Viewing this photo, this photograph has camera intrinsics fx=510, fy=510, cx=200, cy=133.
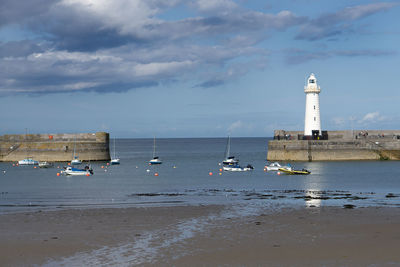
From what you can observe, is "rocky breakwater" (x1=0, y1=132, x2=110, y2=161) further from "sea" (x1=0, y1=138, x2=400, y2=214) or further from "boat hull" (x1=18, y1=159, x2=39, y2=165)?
"sea" (x1=0, y1=138, x2=400, y2=214)

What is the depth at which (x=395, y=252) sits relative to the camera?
1909cm

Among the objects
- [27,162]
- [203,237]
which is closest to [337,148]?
[27,162]

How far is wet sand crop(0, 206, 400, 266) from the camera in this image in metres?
18.4

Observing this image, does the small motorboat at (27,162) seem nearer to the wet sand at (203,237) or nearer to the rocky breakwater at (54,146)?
the rocky breakwater at (54,146)

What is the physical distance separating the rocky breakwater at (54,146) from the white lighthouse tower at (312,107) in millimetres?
35012

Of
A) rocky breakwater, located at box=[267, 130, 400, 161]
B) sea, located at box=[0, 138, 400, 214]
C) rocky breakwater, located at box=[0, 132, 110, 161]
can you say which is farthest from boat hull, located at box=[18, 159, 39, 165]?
rocky breakwater, located at box=[267, 130, 400, 161]

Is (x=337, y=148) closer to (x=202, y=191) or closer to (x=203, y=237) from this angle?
(x=202, y=191)

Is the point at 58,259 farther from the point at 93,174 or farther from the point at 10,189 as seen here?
the point at 93,174

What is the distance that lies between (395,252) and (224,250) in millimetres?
6408

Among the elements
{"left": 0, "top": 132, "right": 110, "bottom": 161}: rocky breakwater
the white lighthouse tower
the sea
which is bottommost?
the sea

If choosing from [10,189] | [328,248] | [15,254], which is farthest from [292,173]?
[15,254]

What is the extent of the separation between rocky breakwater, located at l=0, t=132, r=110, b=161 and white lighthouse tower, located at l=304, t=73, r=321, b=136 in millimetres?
35012

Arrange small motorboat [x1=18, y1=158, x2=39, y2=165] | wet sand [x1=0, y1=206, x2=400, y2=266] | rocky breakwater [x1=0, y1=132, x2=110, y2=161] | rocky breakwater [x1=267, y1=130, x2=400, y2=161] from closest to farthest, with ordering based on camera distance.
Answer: wet sand [x1=0, y1=206, x2=400, y2=266], rocky breakwater [x1=267, y1=130, x2=400, y2=161], small motorboat [x1=18, y1=158, x2=39, y2=165], rocky breakwater [x1=0, y1=132, x2=110, y2=161]

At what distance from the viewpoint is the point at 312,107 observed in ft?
263
